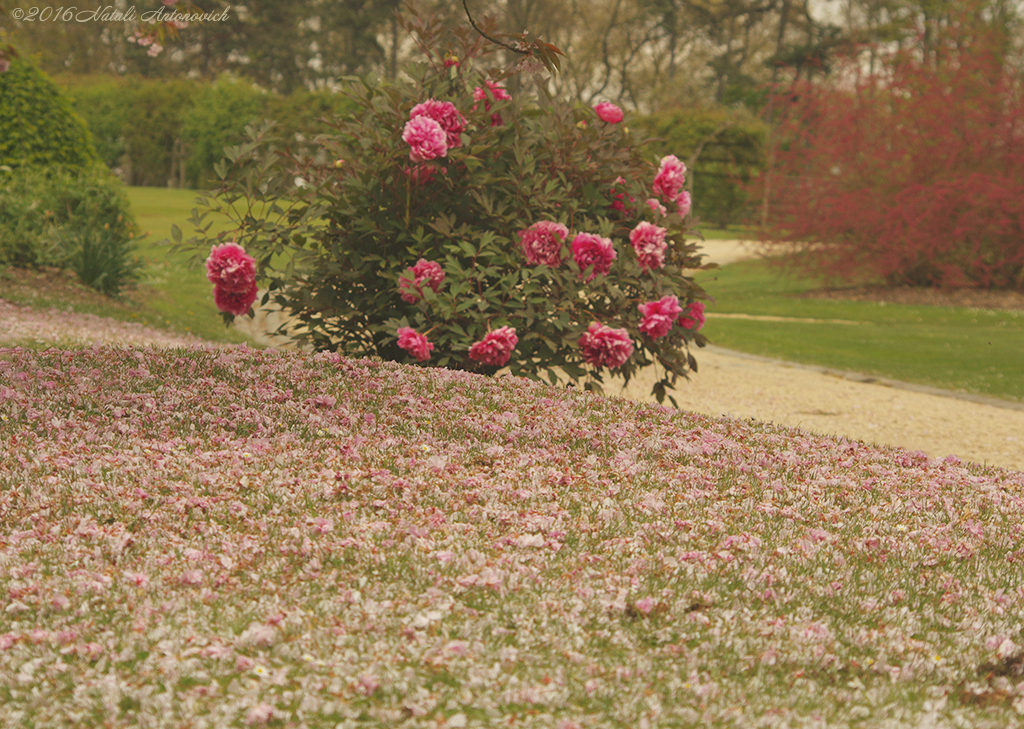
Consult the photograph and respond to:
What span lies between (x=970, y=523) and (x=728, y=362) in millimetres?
7357

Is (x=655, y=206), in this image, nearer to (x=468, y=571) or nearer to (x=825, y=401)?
(x=825, y=401)

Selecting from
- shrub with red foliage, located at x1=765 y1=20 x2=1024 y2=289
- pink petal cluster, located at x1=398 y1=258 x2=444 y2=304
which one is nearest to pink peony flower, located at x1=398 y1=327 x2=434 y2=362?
pink petal cluster, located at x1=398 y1=258 x2=444 y2=304

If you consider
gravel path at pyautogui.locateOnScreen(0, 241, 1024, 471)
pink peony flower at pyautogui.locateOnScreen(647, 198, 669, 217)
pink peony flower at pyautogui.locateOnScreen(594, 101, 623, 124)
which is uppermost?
pink peony flower at pyautogui.locateOnScreen(594, 101, 623, 124)

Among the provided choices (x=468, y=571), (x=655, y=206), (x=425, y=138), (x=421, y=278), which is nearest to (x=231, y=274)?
(x=421, y=278)

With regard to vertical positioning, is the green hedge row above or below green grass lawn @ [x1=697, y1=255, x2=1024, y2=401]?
above

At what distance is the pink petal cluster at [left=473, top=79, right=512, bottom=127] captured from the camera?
19.4ft

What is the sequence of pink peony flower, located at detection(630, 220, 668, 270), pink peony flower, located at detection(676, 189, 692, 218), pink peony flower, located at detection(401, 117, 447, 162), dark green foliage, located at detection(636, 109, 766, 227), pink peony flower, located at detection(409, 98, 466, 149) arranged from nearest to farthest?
pink peony flower, located at detection(401, 117, 447, 162), pink peony flower, located at detection(409, 98, 466, 149), pink peony flower, located at detection(630, 220, 668, 270), pink peony flower, located at detection(676, 189, 692, 218), dark green foliage, located at detection(636, 109, 766, 227)

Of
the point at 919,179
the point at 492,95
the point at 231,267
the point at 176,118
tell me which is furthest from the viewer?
the point at 176,118

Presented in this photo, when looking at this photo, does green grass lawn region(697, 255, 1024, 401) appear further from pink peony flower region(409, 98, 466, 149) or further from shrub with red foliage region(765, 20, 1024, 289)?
pink peony flower region(409, 98, 466, 149)

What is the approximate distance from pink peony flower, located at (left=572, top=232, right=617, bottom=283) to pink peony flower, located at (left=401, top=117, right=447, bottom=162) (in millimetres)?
917

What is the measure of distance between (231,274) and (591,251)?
6.87 feet

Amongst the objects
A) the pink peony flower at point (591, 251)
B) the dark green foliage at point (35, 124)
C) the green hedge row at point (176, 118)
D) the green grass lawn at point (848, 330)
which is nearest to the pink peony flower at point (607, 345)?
the pink peony flower at point (591, 251)

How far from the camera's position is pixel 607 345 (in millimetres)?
5480

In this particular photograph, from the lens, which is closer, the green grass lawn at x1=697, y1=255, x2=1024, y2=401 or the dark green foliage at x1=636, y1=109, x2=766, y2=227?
the green grass lawn at x1=697, y1=255, x2=1024, y2=401
